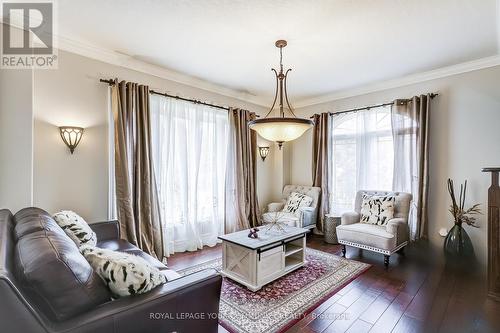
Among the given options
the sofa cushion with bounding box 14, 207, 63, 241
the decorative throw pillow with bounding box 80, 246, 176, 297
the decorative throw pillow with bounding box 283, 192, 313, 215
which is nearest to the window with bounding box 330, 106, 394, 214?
the decorative throw pillow with bounding box 283, 192, 313, 215

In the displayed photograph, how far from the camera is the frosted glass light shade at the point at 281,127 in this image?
2.42m

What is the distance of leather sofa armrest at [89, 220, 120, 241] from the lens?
8.52ft

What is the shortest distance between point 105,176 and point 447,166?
465cm

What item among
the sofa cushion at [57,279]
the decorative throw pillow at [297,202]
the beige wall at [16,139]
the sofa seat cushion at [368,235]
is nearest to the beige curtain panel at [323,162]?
the decorative throw pillow at [297,202]

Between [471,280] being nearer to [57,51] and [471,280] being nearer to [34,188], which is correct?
[34,188]

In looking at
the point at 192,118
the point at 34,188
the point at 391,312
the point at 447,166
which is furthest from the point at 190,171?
the point at 447,166

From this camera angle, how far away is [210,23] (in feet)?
7.86

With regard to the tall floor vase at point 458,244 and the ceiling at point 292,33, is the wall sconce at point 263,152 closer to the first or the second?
the ceiling at point 292,33

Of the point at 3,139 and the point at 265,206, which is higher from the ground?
the point at 3,139

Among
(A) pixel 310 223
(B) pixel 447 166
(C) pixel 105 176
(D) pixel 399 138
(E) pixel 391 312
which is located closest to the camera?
(E) pixel 391 312

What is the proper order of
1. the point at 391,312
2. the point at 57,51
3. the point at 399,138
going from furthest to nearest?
1. the point at 399,138
2. the point at 57,51
3. the point at 391,312

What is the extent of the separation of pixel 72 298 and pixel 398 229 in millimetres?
3538

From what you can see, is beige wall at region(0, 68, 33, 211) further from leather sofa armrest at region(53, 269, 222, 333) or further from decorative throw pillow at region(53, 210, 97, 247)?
leather sofa armrest at region(53, 269, 222, 333)

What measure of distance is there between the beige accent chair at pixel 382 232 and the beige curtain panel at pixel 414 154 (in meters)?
0.19
